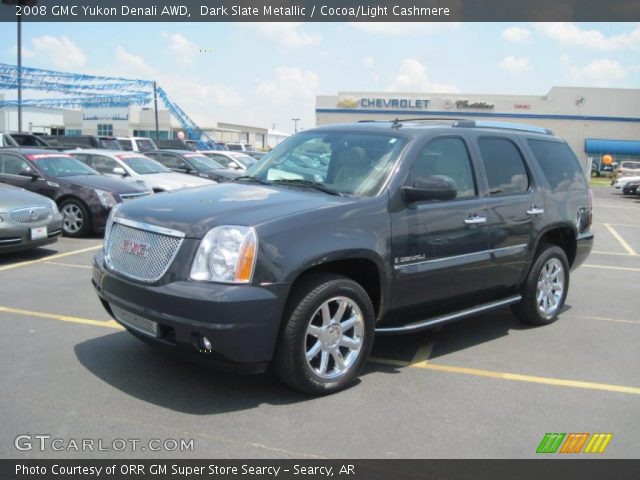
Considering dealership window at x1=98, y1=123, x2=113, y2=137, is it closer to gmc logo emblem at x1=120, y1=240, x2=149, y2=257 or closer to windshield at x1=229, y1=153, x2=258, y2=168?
windshield at x1=229, y1=153, x2=258, y2=168

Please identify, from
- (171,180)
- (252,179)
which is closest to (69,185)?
(171,180)

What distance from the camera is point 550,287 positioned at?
20.0 feet

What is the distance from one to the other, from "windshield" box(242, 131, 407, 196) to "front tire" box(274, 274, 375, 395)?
2.72ft

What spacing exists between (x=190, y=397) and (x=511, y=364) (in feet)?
8.56

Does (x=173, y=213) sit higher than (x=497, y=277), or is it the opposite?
(x=173, y=213)

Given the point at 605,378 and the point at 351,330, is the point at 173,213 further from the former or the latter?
the point at 605,378

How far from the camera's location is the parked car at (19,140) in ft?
66.5

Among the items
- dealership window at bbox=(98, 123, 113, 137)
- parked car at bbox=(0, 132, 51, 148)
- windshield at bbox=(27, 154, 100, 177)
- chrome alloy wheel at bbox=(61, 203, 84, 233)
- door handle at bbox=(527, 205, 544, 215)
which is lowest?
chrome alloy wheel at bbox=(61, 203, 84, 233)

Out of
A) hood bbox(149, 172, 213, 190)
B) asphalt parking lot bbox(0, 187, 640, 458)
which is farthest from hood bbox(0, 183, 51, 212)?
hood bbox(149, 172, 213, 190)

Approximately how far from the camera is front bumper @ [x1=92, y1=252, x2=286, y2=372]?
3.52m

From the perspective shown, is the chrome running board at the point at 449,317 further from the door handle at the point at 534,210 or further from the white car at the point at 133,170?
the white car at the point at 133,170

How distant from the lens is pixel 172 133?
226 ft

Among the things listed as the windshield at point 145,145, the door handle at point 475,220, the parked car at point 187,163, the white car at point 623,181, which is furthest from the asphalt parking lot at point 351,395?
the white car at point 623,181
